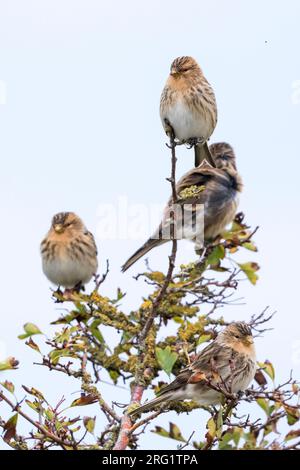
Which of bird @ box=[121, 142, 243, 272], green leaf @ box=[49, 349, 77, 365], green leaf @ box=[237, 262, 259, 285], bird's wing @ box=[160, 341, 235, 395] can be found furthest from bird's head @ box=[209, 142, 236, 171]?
green leaf @ box=[49, 349, 77, 365]

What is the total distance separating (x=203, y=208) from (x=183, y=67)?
1.45m

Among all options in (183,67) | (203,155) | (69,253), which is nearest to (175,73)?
(183,67)

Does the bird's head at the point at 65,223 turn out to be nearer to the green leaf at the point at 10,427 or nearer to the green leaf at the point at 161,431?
the green leaf at the point at 10,427

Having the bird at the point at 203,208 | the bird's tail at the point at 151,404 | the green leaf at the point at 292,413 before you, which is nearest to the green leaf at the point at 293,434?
the green leaf at the point at 292,413

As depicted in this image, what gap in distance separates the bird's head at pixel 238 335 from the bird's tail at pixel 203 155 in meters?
2.54

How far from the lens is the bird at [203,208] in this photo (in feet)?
→ 25.2

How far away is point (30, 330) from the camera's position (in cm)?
580

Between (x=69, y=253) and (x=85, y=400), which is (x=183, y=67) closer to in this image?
(x=69, y=253)

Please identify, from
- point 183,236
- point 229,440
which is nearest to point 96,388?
point 229,440

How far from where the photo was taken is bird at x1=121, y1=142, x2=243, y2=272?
7695 mm

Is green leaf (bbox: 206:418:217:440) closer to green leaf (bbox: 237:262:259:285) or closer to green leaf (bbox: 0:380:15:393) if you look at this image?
green leaf (bbox: 0:380:15:393)

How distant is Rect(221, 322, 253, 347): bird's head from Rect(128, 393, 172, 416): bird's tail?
3.49 feet
